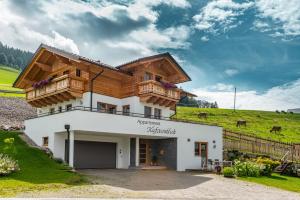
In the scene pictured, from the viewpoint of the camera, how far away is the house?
2606cm

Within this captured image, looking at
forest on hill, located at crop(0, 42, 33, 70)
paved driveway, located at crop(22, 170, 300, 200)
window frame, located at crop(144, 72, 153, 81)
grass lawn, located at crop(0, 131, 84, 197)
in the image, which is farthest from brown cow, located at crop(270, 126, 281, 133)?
forest on hill, located at crop(0, 42, 33, 70)

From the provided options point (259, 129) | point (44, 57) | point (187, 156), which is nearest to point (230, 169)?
point (187, 156)

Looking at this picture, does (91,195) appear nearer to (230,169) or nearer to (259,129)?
(230,169)

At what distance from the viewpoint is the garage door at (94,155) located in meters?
26.7

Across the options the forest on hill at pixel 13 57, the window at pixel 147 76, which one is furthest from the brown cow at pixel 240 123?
the forest on hill at pixel 13 57

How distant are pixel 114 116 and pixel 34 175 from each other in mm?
7360

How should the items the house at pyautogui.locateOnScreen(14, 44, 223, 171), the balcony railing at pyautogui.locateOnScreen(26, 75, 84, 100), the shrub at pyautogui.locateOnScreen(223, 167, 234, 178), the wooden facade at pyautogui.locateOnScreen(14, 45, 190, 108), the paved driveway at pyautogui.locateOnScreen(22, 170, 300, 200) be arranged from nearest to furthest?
the paved driveway at pyautogui.locateOnScreen(22, 170, 300, 200), the shrub at pyautogui.locateOnScreen(223, 167, 234, 178), the house at pyautogui.locateOnScreen(14, 44, 223, 171), the balcony railing at pyautogui.locateOnScreen(26, 75, 84, 100), the wooden facade at pyautogui.locateOnScreen(14, 45, 190, 108)

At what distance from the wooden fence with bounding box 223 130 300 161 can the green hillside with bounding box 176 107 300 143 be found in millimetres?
14210

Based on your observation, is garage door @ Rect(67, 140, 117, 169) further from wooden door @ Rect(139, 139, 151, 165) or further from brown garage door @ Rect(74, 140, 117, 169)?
wooden door @ Rect(139, 139, 151, 165)

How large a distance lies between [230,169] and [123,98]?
11022mm

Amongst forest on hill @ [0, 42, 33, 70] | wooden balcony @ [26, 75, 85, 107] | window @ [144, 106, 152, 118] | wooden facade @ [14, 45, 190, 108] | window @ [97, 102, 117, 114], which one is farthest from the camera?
forest on hill @ [0, 42, 33, 70]

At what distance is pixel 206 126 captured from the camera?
31359 mm

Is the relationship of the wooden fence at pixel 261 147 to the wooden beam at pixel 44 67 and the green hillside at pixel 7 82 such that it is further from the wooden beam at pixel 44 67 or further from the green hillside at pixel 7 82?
the green hillside at pixel 7 82

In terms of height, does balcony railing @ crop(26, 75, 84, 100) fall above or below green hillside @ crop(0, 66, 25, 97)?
below
